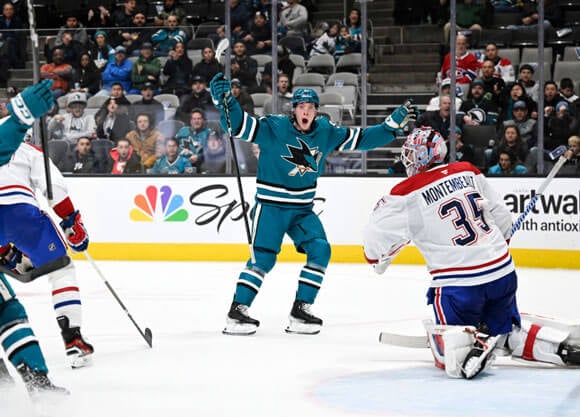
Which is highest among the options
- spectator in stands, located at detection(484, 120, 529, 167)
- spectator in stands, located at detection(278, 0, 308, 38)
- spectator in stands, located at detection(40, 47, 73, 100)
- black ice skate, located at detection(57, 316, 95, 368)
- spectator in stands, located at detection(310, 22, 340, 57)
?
spectator in stands, located at detection(278, 0, 308, 38)

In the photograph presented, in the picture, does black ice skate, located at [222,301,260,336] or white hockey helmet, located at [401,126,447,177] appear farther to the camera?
black ice skate, located at [222,301,260,336]

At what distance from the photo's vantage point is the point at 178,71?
840 centimetres

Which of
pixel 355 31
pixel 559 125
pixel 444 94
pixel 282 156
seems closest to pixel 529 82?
pixel 559 125

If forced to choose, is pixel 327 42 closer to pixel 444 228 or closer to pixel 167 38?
pixel 167 38

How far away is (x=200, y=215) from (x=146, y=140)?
2.72ft

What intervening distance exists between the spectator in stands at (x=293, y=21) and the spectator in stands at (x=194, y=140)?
42.8 inches

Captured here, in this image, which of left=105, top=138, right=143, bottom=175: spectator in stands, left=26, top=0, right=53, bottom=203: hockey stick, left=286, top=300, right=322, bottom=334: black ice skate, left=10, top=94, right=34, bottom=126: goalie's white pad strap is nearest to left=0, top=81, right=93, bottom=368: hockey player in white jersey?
left=26, top=0, right=53, bottom=203: hockey stick

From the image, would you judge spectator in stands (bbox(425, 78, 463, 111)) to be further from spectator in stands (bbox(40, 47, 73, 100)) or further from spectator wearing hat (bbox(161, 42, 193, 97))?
spectator in stands (bbox(40, 47, 73, 100))

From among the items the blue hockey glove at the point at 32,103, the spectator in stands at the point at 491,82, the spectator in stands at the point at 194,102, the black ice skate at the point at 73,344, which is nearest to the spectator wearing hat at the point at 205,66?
the spectator in stands at the point at 194,102

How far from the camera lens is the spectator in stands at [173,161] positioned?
8.27 metres

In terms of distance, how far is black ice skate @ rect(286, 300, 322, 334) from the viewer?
507 cm

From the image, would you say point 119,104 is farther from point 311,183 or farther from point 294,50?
point 311,183

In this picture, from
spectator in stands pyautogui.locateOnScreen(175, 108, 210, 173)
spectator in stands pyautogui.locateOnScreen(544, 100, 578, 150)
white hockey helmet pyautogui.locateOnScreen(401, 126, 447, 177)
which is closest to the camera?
white hockey helmet pyautogui.locateOnScreen(401, 126, 447, 177)

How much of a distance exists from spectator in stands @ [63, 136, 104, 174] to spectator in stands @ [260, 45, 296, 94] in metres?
1.64
